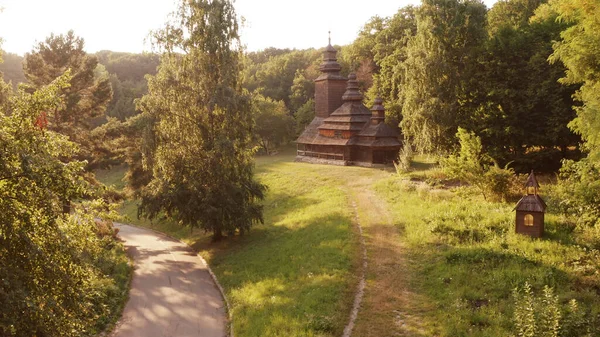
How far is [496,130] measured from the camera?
106 feet

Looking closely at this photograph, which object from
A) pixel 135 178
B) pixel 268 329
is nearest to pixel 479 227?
pixel 268 329

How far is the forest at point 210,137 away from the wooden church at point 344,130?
3.83 meters

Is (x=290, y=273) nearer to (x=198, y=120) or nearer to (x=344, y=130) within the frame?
(x=198, y=120)

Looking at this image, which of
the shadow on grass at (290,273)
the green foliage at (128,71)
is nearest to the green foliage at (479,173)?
the shadow on grass at (290,273)

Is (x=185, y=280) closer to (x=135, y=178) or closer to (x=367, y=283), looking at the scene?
(x=367, y=283)

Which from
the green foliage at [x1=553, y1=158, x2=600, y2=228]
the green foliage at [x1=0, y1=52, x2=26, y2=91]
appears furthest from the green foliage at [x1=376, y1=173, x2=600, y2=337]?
the green foliage at [x1=0, y1=52, x2=26, y2=91]

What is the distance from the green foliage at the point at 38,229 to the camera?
839 centimetres

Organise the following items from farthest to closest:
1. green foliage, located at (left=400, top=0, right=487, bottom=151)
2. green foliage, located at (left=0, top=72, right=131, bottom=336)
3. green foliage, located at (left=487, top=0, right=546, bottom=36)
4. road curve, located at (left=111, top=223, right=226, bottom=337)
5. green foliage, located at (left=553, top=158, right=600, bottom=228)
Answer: green foliage, located at (left=487, top=0, right=546, bottom=36) → green foliage, located at (left=400, top=0, right=487, bottom=151) → road curve, located at (left=111, top=223, right=226, bottom=337) → green foliage, located at (left=553, top=158, right=600, bottom=228) → green foliage, located at (left=0, top=72, right=131, bottom=336)

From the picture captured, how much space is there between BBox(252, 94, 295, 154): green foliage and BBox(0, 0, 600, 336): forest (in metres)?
20.7

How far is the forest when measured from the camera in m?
9.00

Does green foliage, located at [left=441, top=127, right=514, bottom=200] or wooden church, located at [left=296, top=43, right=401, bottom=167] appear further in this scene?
wooden church, located at [left=296, top=43, right=401, bottom=167]

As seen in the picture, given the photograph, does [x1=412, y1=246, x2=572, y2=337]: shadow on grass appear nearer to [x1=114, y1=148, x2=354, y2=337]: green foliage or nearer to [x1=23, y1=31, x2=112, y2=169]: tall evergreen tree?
[x1=114, y1=148, x2=354, y2=337]: green foliage

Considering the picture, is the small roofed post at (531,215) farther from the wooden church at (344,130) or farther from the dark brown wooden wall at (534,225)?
the wooden church at (344,130)

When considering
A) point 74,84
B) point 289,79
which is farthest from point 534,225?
point 289,79
